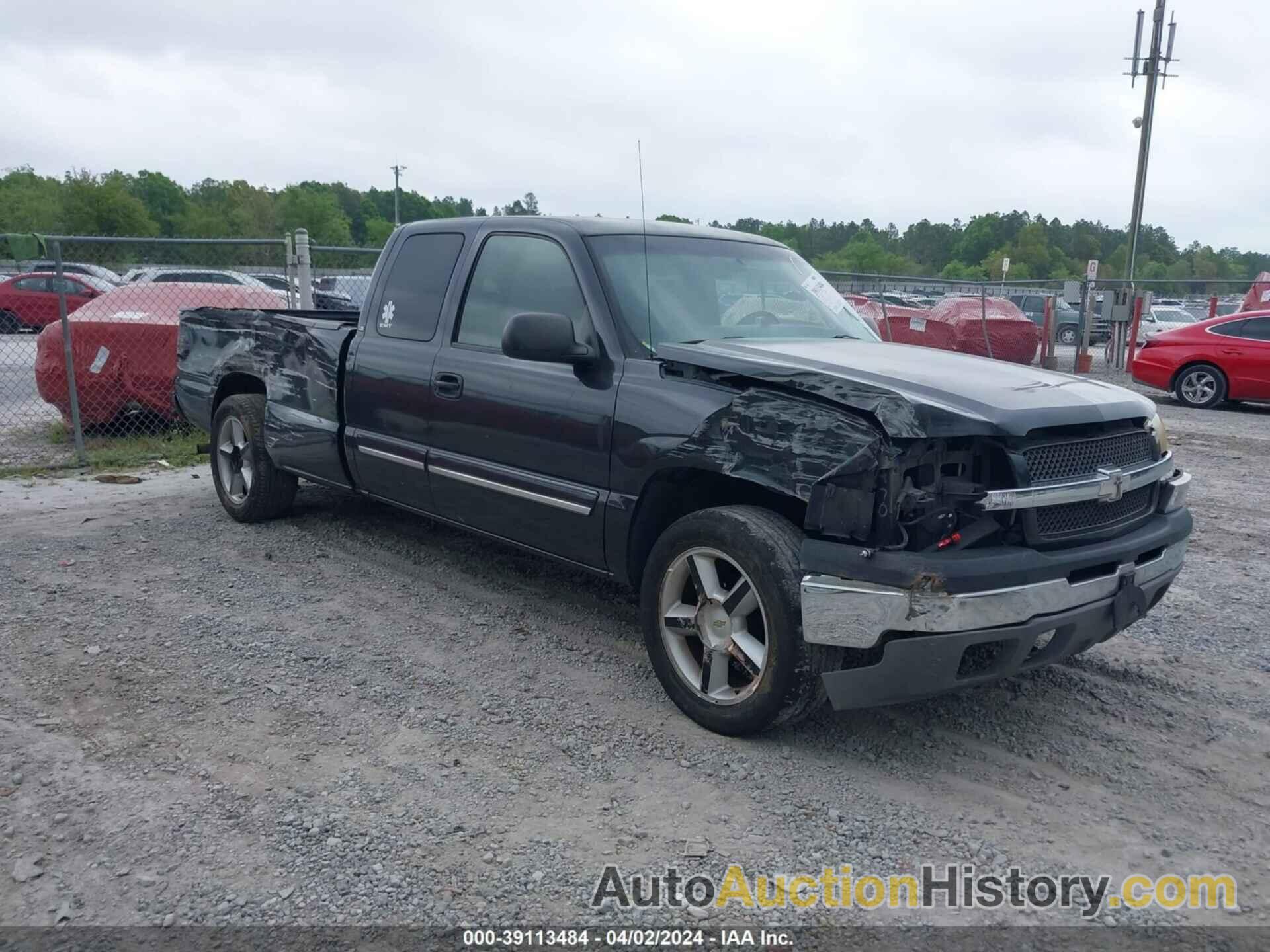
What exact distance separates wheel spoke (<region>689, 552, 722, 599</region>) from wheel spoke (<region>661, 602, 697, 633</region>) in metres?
0.11

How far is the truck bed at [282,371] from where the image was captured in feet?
19.1

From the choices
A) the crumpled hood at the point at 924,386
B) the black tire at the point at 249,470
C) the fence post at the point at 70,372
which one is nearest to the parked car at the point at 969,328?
the fence post at the point at 70,372

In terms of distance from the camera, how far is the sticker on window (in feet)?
31.0

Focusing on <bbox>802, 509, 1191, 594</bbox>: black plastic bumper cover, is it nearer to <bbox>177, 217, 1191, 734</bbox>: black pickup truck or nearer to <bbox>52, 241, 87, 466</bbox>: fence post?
<bbox>177, 217, 1191, 734</bbox>: black pickup truck

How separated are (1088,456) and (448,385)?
9.30ft

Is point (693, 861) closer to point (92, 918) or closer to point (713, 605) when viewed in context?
point (713, 605)

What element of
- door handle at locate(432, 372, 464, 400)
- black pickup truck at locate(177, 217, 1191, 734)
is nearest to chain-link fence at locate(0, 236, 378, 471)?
black pickup truck at locate(177, 217, 1191, 734)

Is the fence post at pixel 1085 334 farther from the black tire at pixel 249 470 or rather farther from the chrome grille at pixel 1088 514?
the chrome grille at pixel 1088 514

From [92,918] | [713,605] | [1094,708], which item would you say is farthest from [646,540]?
[92,918]

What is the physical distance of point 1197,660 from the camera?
4699mm

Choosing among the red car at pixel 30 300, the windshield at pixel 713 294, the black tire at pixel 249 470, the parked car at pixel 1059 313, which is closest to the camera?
the windshield at pixel 713 294

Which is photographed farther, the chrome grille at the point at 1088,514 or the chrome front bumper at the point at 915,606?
the chrome grille at the point at 1088,514

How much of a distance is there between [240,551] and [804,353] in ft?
12.5

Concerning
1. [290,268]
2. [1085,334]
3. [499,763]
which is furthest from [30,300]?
[499,763]
